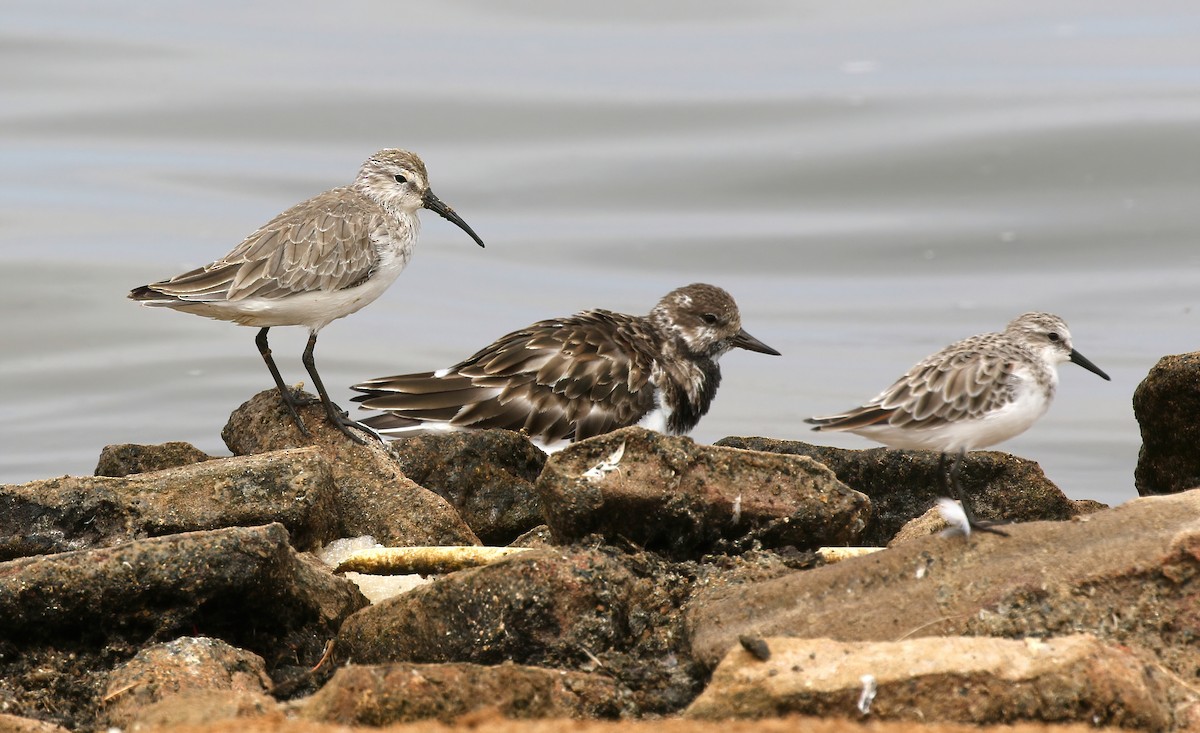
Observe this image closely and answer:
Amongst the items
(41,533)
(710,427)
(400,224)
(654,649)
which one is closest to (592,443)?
(654,649)

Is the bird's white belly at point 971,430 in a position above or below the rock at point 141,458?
above

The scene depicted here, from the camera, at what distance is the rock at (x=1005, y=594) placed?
13.1ft

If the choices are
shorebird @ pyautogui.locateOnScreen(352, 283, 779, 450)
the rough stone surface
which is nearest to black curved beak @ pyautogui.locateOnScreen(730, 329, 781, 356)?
shorebird @ pyautogui.locateOnScreen(352, 283, 779, 450)

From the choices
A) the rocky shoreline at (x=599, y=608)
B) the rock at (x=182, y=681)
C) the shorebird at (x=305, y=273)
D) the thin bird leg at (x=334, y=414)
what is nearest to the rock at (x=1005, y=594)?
the rocky shoreline at (x=599, y=608)

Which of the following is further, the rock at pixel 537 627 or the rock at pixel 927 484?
the rock at pixel 927 484

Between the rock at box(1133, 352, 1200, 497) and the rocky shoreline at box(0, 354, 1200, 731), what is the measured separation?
132 cm

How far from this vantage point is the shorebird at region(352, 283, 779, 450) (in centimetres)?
727

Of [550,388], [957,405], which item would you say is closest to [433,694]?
[957,405]

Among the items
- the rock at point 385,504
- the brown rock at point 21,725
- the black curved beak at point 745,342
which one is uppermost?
the black curved beak at point 745,342

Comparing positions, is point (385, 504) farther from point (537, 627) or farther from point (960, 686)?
point (960, 686)

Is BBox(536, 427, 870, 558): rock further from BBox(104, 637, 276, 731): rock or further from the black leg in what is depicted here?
the black leg

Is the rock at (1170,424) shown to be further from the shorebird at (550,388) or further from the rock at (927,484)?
the shorebird at (550,388)

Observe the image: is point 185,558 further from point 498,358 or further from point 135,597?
point 498,358

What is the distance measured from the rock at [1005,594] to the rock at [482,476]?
1.84m
